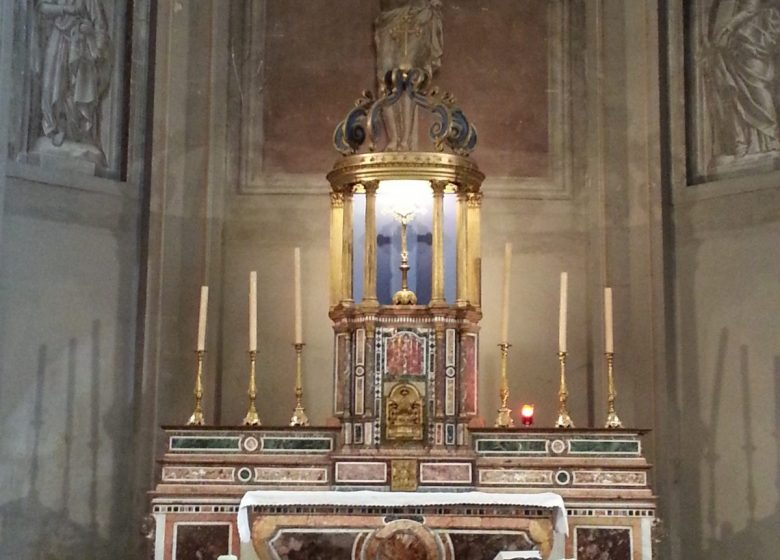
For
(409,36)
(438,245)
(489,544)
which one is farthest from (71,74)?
(489,544)

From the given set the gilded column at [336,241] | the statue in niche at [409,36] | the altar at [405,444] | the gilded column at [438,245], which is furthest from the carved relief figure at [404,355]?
the statue in niche at [409,36]

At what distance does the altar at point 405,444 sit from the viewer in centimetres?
775

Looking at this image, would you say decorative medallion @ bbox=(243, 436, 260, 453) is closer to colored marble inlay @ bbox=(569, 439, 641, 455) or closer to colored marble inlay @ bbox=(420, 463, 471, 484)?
colored marble inlay @ bbox=(420, 463, 471, 484)

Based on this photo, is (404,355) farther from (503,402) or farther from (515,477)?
(515,477)

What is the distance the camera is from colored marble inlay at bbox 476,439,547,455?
8102 mm

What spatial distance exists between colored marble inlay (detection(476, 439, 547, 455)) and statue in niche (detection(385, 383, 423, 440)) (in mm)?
442

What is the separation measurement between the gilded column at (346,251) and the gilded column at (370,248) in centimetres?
15

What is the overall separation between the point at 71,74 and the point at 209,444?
3.39m

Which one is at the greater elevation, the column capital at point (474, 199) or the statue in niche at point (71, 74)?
the statue in niche at point (71, 74)

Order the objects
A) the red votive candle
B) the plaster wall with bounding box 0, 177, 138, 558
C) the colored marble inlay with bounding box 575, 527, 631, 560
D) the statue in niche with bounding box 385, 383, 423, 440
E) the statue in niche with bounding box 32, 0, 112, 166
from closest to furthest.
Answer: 1. the colored marble inlay with bounding box 575, 527, 631, 560
2. the statue in niche with bounding box 385, 383, 423, 440
3. the plaster wall with bounding box 0, 177, 138, 558
4. the red votive candle
5. the statue in niche with bounding box 32, 0, 112, 166

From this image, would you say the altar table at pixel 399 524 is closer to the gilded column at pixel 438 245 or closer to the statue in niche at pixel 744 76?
the gilded column at pixel 438 245

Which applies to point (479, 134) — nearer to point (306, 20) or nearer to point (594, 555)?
point (306, 20)

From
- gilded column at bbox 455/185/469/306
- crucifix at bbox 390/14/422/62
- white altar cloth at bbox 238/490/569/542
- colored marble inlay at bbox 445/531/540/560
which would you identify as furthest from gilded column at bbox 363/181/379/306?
crucifix at bbox 390/14/422/62

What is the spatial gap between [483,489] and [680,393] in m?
2.37
